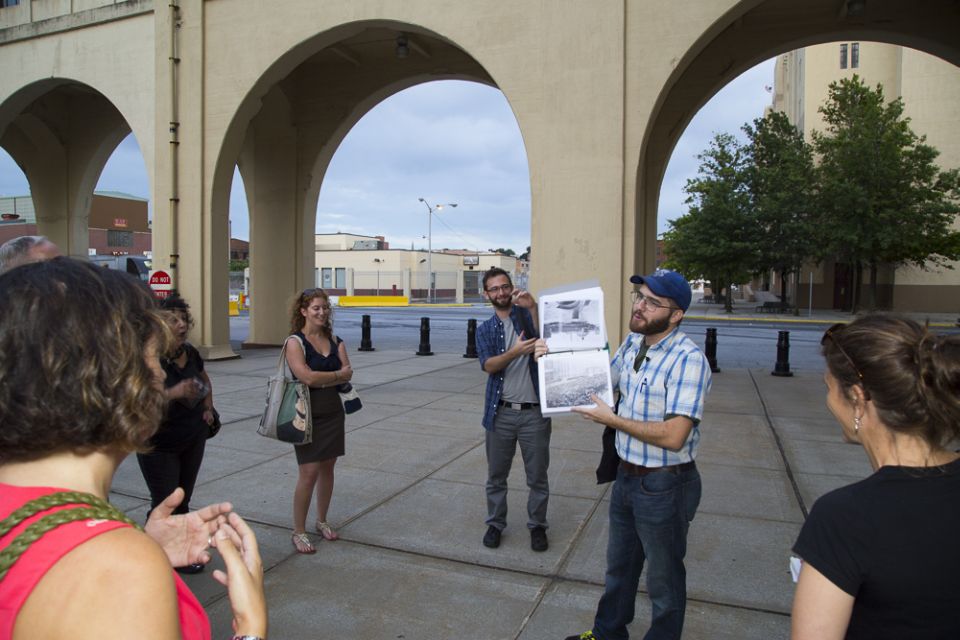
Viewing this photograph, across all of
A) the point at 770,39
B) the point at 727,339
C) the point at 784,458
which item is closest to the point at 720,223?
the point at 727,339

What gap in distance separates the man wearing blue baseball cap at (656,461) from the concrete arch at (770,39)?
7502 millimetres

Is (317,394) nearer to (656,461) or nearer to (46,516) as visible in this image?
(656,461)

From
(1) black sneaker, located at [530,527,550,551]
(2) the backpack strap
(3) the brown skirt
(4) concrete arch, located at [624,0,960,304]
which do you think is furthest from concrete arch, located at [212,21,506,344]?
(2) the backpack strap

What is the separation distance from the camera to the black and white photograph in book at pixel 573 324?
3602 millimetres

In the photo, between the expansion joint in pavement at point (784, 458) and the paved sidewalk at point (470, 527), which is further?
the expansion joint in pavement at point (784, 458)

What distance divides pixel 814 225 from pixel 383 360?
86.7 feet

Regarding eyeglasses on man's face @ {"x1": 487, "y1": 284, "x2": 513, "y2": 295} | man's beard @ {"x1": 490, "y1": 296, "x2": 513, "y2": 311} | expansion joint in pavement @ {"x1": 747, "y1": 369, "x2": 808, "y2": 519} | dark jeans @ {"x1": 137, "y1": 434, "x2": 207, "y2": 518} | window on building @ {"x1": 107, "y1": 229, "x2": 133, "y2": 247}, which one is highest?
window on building @ {"x1": 107, "y1": 229, "x2": 133, "y2": 247}

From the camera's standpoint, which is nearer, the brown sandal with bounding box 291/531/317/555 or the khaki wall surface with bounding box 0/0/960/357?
the brown sandal with bounding box 291/531/317/555

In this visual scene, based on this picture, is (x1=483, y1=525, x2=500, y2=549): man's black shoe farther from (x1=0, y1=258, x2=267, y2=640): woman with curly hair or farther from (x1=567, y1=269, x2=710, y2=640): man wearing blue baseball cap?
Result: (x1=0, y1=258, x2=267, y2=640): woman with curly hair

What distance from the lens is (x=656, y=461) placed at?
300 centimetres

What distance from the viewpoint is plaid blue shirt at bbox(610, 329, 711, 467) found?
2.97m

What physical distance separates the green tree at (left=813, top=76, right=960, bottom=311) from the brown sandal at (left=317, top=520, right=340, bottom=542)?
31188mm

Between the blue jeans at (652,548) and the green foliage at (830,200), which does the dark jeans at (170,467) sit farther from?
the green foliage at (830,200)

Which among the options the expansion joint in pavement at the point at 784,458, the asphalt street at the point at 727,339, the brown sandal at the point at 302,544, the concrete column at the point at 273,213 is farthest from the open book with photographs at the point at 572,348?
the concrete column at the point at 273,213
